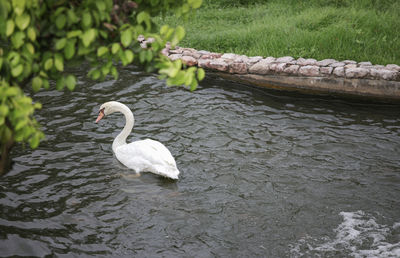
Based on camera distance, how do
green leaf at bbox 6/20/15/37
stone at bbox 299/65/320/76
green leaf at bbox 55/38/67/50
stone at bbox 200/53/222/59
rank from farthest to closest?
stone at bbox 200/53/222/59
stone at bbox 299/65/320/76
green leaf at bbox 55/38/67/50
green leaf at bbox 6/20/15/37

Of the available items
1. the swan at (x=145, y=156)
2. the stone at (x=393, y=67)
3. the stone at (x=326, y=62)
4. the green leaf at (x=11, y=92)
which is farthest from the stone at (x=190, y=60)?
the green leaf at (x=11, y=92)

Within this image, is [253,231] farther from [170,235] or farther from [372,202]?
[372,202]

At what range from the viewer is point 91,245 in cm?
503

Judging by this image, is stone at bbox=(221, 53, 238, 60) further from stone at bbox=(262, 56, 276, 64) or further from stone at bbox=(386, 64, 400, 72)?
stone at bbox=(386, 64, 400, 72)

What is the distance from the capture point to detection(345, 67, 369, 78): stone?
876 cm

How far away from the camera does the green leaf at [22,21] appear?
246cm

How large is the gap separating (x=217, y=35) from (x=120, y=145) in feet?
16.5

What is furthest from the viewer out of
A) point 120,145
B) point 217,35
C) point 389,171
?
point 217,35

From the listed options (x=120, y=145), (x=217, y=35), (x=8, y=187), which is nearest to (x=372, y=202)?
(x=120, y=145)

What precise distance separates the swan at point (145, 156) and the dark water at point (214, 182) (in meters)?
0.19

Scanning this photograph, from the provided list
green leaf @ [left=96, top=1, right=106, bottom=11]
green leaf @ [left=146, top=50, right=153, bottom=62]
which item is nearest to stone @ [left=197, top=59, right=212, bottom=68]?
green leaf @ [left=146, top=50, right=153, bottom=62]

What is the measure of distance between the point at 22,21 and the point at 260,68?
7273 mm

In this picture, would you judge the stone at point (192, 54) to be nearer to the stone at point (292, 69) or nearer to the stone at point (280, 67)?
the stone at point (280, 67)

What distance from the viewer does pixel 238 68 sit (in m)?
9.58
